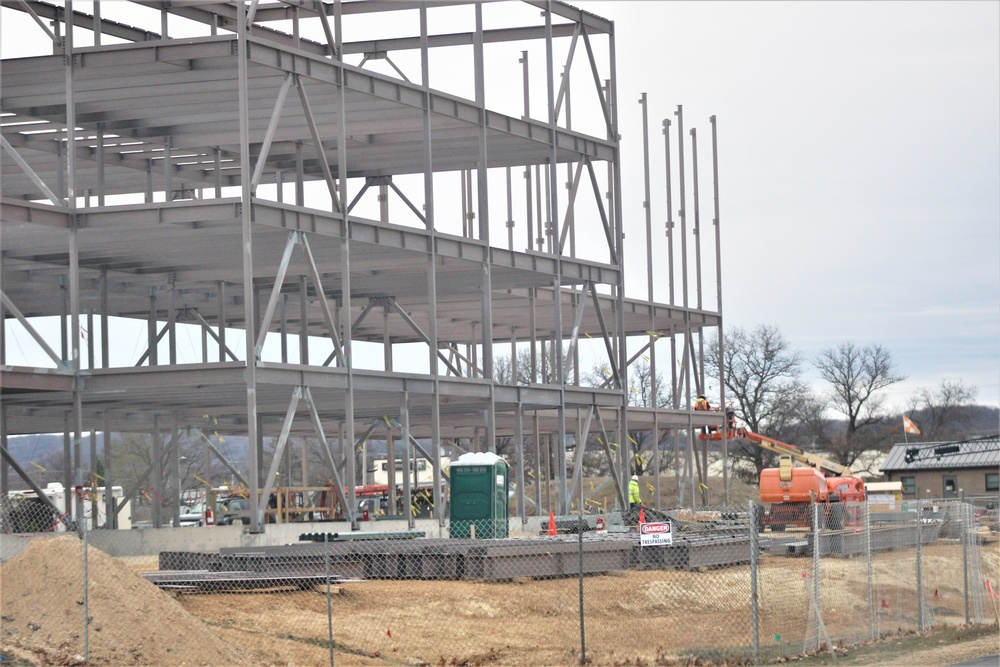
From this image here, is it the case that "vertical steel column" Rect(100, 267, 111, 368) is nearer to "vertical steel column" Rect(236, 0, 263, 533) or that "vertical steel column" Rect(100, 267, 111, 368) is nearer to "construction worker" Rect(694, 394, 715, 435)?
"vertical steel column" Rect(236, 0, 263, 533)

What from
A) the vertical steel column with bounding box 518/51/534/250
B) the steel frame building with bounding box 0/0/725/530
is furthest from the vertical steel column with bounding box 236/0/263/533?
the vertical steel column with bounding box 518/51/534/250

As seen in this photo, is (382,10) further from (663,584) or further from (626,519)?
(663,584)

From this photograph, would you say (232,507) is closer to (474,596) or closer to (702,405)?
(702,405)

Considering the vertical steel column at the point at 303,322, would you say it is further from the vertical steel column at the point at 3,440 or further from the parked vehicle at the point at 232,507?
the parked vehicle at the point at 232,507

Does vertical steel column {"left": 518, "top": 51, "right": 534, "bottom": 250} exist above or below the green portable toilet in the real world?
above

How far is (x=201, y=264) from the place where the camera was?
35625mm

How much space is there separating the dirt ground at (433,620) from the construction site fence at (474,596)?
4cm

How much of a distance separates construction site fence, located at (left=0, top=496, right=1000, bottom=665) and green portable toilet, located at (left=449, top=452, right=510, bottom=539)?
0.14m

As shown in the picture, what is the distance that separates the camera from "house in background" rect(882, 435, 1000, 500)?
76.1 m

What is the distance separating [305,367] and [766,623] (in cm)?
1320

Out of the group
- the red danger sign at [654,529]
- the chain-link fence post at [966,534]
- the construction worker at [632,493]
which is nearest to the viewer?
the red danger sign at [654,529]

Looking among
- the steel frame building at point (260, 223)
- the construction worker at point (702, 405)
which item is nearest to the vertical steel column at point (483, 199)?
the steel frame building at point (260, 223)

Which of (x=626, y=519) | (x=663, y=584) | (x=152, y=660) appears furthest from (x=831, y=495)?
(x=152, y=660)

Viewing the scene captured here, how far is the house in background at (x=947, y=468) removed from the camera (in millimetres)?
76062
